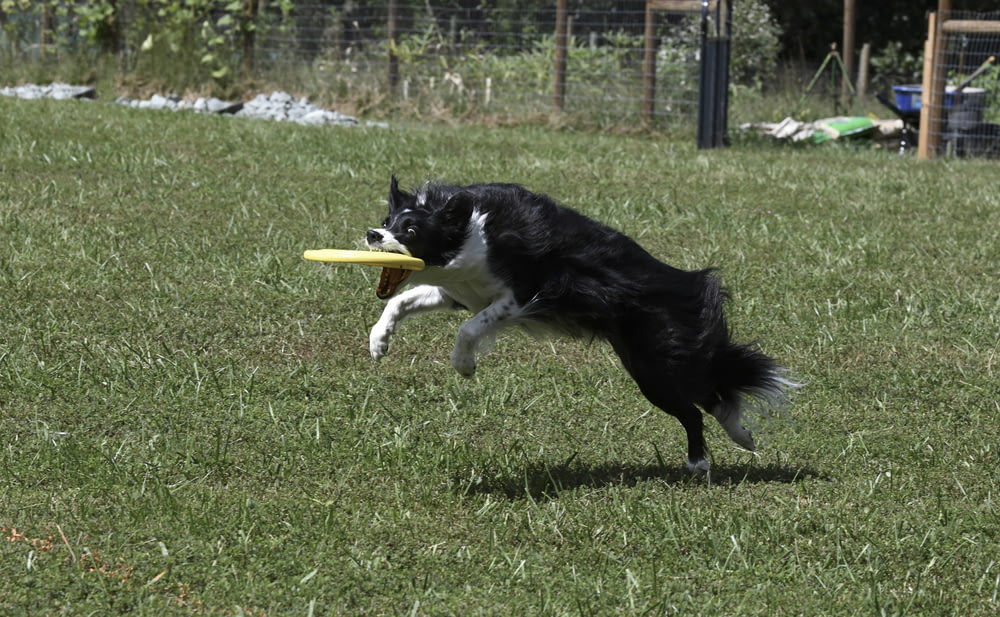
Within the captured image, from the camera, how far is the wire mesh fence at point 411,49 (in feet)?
44.6

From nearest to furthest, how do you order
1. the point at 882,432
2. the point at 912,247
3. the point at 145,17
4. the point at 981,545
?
the point at 981,545, the point at 882,432, the point at 912,247, the point at 145,17

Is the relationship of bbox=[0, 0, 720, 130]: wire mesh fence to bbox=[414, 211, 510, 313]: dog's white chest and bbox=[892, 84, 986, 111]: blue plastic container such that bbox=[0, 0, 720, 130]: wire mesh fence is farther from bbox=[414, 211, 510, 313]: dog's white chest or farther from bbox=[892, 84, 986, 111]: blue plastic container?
bbox=[414, 211, 510, 313]: dog's white chest

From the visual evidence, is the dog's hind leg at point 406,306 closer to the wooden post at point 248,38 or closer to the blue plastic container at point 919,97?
the blue plastic container at point 919,97

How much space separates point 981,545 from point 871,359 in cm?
223

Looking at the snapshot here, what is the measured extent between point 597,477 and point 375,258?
1206 millimetres

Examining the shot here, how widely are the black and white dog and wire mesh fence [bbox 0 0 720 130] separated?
8.84 meters

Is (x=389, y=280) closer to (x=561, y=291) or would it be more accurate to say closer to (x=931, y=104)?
(x=561, y=291)

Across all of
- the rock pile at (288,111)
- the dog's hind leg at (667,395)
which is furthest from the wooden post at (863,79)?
the dog's hind leg at (667,395)

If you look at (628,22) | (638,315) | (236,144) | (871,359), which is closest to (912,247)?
(871,359)

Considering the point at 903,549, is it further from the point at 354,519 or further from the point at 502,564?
the point at 354,519

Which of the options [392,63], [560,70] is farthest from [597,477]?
[392,63]

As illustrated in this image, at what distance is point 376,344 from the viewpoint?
4.62 metres

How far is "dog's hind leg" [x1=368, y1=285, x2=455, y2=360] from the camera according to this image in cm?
464

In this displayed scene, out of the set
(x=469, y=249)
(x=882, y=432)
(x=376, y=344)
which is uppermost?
(x=469, y=249)
